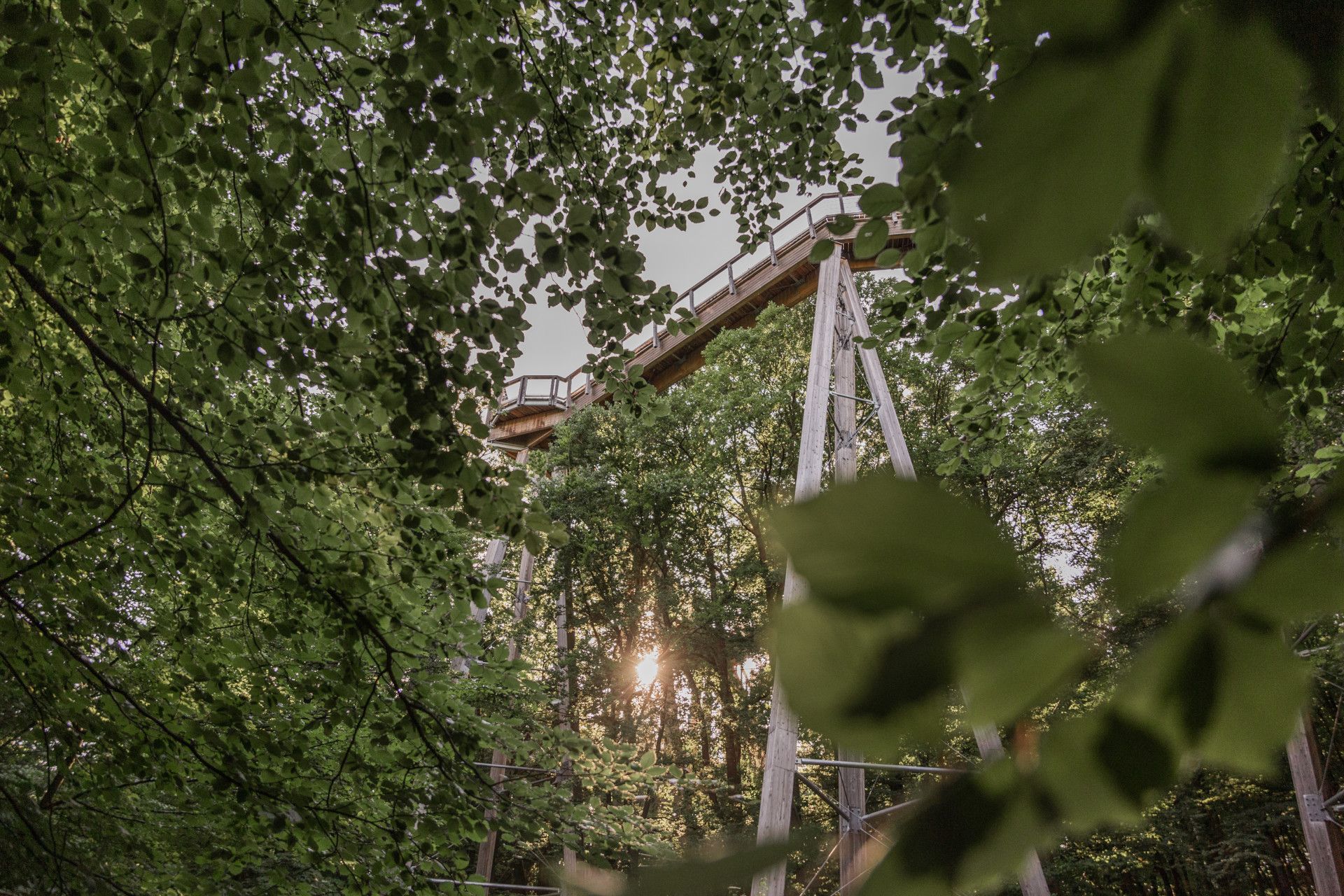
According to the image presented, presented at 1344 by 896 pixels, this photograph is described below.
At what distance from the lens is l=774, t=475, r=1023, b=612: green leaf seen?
0.11 metres

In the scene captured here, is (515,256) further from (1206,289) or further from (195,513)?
(1206,289)

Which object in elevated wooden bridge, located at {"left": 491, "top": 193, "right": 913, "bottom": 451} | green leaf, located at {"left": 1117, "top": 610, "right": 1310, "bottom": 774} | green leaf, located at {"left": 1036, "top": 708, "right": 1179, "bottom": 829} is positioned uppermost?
elevated wooden bridge, located at {"left": 491, "top": 193, "right": 913, "bottom": 451}

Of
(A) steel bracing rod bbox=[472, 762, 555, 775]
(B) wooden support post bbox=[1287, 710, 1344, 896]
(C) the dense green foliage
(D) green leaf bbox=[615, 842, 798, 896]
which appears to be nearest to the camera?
(D) green leaf bbox=[615, 842, 798, 896]

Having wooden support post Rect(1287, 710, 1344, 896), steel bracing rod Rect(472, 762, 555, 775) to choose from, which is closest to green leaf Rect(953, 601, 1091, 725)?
steel bracing rod Rect(472, 762, 555, 775)

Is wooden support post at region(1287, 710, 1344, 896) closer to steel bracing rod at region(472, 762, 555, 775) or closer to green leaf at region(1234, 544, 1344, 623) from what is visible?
steel bracing rod at region(472, 762, 555, 775)

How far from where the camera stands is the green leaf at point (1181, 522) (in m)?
0.11

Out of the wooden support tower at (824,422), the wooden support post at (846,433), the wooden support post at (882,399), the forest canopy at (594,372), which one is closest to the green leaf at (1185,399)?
the forest canopy at (594,372)

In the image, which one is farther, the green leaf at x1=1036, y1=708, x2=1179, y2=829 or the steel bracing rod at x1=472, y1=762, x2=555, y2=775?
the steel bracing rod at x1=472, y1=762, x2=555, y2=775

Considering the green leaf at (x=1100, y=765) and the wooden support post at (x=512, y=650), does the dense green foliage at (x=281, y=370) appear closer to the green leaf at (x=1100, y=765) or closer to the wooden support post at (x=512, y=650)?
the green leaf at (x=1100, y=765)

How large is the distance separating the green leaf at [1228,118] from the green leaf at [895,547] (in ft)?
0.21

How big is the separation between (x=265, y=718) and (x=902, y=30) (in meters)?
1.89

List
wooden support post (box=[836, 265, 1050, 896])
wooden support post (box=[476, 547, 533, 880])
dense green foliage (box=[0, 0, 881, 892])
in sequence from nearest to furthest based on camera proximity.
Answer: dense green foliage (box=[0, 0, 881, 892]), wooden support post (box=[836, 265, 1050, 896]), wooden support post (box=[476, 547, 533, 880])

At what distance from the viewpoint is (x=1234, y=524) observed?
11 centimetres

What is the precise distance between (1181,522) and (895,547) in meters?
0.04
